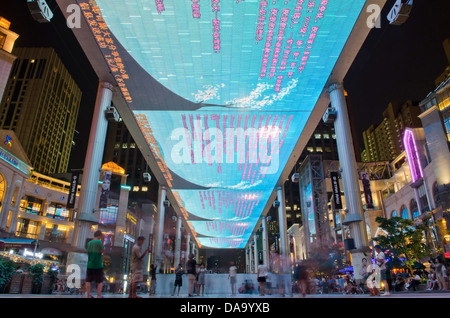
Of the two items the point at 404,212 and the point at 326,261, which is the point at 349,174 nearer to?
the point at 326,261

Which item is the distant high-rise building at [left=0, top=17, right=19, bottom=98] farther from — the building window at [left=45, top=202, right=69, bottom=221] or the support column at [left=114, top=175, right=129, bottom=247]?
the building window at [left=45, top=202, right=69, bottom=221]

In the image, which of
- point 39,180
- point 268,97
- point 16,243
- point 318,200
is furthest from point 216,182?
point 39,180

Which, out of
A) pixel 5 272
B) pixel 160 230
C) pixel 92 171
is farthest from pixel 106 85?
pixel 160 230

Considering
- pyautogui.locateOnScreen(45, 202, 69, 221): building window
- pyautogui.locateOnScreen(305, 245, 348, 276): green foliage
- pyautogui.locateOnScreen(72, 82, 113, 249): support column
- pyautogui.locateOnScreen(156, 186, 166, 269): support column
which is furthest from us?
pyautogui.locateOnScreen(45, 202, 69, 221): building window

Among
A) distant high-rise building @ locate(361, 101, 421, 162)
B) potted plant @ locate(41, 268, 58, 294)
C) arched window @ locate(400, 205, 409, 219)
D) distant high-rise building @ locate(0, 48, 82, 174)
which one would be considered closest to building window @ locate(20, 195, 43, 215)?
potted plant @ locate(41, 268, 58, 294)

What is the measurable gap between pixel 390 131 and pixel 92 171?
10784cm

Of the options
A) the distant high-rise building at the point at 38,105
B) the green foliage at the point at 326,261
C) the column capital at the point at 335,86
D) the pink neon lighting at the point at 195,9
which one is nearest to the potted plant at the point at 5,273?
the pink neon lighting at the point at 195,9

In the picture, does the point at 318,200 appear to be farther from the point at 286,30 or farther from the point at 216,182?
the point at 286,30

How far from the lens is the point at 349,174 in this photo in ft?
42.1

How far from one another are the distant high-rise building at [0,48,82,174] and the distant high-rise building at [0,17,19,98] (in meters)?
45.2

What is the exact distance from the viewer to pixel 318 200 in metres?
34.9

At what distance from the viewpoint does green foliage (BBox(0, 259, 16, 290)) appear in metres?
9.63

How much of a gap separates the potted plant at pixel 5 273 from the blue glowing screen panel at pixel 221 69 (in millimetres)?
8330

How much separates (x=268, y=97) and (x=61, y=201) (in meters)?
39.8
